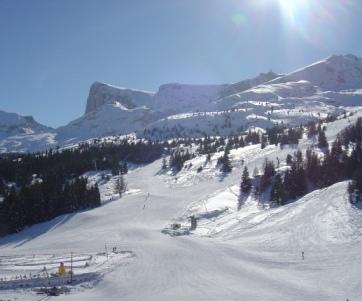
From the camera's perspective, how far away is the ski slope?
36.8m

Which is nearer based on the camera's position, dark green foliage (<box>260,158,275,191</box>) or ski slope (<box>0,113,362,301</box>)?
ski slope (<box>0,113,362,301</box>)

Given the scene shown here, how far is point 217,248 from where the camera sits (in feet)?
173

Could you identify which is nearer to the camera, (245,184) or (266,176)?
(245,184)

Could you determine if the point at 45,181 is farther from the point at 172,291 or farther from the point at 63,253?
the point at 172,291

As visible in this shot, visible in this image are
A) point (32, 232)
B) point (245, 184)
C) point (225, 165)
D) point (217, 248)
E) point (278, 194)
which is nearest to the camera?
point (217, 248)

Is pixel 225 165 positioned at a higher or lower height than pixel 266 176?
higher

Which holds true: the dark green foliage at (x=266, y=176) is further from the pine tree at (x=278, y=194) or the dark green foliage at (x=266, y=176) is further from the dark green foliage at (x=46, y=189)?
the dark green foliage at (x=46, y=189)

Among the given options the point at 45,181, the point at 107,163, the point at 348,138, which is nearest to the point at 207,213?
the point at 45,181

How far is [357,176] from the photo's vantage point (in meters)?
57.4

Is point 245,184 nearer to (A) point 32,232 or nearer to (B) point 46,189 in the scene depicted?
(A) point 32,232

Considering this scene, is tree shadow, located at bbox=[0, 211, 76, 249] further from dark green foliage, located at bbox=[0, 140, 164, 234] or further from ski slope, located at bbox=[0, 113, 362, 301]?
dark green foliage, located at bbox=[0, 140, 164, 234]

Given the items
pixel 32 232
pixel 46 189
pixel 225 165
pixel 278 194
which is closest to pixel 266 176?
pixel 278 194

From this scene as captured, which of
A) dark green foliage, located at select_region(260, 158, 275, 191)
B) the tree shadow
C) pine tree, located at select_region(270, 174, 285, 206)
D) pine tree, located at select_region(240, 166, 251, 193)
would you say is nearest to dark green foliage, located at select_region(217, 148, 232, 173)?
dark green foliage, located at select_region(260, 158, 275, 191)

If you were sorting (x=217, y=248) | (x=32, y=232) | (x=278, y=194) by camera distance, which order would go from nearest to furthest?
(x=217, y=248), (x=278, y=194), (x=32, y=232)
